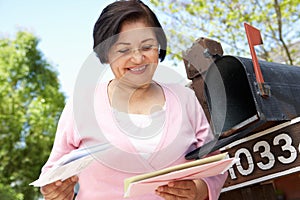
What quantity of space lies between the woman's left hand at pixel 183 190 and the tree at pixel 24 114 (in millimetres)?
8016

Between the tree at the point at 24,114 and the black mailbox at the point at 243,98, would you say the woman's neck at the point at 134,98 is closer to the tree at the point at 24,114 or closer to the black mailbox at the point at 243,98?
the black mailbox at the point at 243,98

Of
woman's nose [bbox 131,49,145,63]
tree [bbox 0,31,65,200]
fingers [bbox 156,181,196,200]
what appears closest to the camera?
fingers [bbox 156,181,196,200]

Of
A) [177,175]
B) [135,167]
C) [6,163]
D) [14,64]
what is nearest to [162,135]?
[135,167]

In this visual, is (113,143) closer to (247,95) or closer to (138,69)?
(138,69)

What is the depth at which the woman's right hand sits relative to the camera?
91 cm

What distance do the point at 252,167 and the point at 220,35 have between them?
3.82m

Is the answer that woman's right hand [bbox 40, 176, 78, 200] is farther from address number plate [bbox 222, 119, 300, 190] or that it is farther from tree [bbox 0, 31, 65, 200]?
tree [bbox 0, 31, 65, 200]

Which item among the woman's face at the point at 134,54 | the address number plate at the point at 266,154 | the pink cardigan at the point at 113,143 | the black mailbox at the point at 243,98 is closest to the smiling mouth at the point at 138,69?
the woman's face at the point at 134,54

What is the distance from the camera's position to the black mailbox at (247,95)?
1.02m

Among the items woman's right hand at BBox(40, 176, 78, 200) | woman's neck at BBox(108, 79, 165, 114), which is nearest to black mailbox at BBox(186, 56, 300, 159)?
woman's neck at BBox(108, 79, 165, 114)

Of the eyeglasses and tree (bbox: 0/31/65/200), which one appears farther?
tree (bbox: 0/31/65/200)

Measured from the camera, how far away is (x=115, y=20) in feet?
3.28

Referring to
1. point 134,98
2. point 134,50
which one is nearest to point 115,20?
point 134,50

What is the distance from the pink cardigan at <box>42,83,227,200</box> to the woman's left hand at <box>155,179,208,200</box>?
0.03 metres
